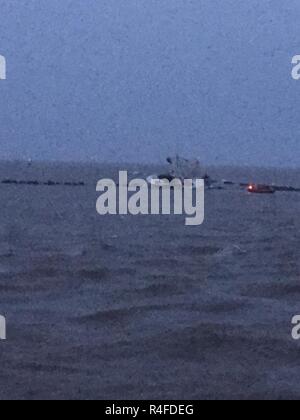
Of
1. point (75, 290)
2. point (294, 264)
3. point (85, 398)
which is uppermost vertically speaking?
point (294, 264)

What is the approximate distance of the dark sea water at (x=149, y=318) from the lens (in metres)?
13.0

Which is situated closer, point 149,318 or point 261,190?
point 149,318

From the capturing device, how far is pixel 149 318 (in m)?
18.2

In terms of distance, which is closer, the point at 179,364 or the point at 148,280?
the point at 179,364

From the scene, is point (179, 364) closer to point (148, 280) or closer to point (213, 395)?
point (213, 395)

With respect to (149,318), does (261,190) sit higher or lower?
higher

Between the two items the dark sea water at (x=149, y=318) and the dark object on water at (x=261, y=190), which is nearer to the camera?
the dark sea water at (x=149, y=318)

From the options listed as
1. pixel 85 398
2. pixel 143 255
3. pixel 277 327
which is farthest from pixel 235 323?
pixel 143 255

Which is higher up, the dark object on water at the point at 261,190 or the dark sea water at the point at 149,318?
the dark object on water at the point at 261,190

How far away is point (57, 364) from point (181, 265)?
14.0 m

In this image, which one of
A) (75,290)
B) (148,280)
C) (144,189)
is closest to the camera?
(75,290)

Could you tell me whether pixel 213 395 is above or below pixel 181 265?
below

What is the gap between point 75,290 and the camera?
857 inches

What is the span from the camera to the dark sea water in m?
13.0
